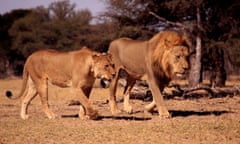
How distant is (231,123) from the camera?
369 inches

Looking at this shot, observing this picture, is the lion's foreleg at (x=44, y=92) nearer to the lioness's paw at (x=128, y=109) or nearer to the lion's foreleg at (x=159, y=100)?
the lioness's paw at (x=128, y=109)

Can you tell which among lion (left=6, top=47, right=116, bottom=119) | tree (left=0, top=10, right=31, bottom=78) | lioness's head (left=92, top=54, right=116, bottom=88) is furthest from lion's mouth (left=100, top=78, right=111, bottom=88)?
tree (left=0, top=10, right=31, bottom=78)

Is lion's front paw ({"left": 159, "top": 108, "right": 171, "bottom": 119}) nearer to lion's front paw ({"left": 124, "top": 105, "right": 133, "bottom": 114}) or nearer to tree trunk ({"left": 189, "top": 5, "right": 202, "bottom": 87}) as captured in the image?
lion's front paw ({"left": 124, "top": 105, "right": 133, "bottom": 114})

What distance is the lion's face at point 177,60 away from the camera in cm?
1014

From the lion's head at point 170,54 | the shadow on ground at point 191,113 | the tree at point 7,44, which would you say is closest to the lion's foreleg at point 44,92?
the lion's head at point 170,54

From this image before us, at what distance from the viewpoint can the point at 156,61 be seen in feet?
35.1

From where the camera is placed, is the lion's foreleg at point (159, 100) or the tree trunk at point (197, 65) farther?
the tree trunk at point (197, 65)

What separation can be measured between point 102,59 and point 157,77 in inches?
50.1

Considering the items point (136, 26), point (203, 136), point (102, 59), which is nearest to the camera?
point (203, 136)

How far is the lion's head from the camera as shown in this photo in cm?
1017

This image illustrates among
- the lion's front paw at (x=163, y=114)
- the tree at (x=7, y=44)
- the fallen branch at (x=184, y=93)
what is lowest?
the lion's front paw at (x=163, y=114)

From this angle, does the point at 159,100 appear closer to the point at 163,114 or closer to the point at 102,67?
the point at 163,114

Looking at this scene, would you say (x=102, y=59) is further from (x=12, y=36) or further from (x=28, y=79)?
(x=12, y=36)

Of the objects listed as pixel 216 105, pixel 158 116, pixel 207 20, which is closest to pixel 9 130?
pixel 158 116
